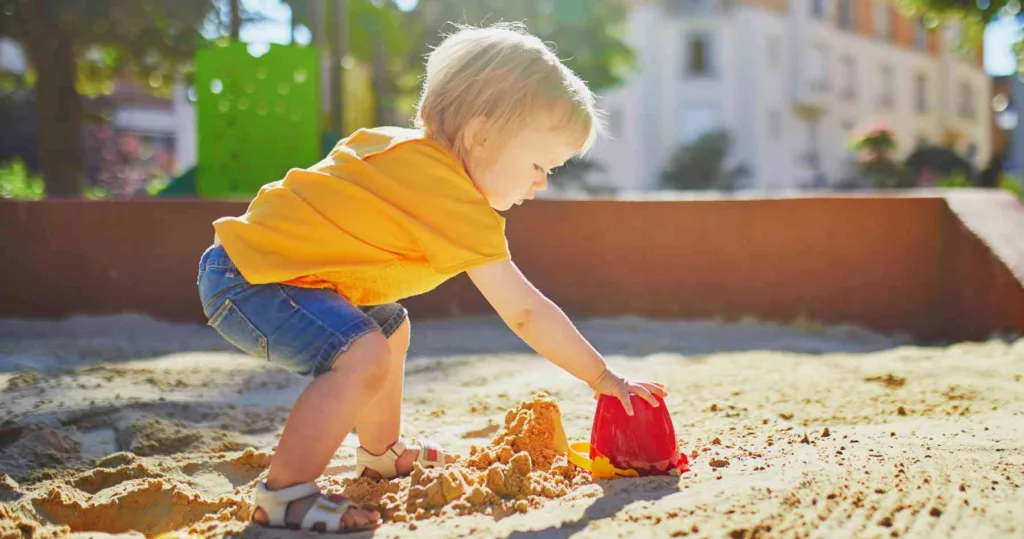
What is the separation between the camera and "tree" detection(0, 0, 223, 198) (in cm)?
916

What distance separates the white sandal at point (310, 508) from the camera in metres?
1.63

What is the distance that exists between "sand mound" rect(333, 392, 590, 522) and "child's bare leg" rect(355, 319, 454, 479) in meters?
0.08

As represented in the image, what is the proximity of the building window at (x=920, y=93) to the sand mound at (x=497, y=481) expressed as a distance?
32438 millimetres

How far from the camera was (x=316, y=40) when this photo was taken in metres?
7.05

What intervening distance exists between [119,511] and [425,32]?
14525 millimetres

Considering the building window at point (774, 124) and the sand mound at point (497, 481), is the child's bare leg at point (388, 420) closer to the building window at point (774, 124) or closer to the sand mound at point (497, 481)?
the sand mound at point (497, 481)

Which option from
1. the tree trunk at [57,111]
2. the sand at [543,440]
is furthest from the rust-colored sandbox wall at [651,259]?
the tree trunk at [57,111]

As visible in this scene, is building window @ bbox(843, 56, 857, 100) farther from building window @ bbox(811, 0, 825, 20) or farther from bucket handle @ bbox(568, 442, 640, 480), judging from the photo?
bucket handle @ bbox(568, 442, 640, 480)

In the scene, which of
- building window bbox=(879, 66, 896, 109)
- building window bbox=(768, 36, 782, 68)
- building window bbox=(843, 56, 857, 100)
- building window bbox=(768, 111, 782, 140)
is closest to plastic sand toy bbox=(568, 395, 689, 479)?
building window bbox=(768, 111, 782, 140)

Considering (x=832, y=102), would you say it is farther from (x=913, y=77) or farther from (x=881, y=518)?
(x=881, y=518)

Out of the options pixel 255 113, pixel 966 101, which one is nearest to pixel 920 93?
pixel 966 101

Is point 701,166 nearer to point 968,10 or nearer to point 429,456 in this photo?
point 968,10

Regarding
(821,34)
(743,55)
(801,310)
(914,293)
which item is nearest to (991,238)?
(914,293)

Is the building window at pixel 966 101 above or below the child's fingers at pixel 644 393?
above
